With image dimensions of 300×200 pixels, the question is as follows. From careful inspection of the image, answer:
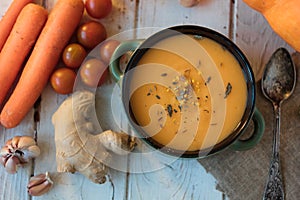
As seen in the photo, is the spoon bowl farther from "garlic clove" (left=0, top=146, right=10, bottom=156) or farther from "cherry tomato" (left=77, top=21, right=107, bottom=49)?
"garlic clove" (left=0, top=146, right=10, bottom=156)

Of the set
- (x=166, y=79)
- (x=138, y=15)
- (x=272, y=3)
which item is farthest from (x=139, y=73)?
(x=272, y=3)

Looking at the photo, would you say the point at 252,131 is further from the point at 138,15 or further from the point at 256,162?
the point at 138,15

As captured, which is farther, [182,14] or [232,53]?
[182,14]

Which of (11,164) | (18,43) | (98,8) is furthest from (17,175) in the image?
(98,8)

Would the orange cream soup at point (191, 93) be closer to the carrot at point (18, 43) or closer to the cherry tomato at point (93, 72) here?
the cherry tomato at point (93, 72)

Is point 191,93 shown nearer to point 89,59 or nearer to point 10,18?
point 89,59

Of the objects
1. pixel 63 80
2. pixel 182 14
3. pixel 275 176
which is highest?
pixel 182 14
